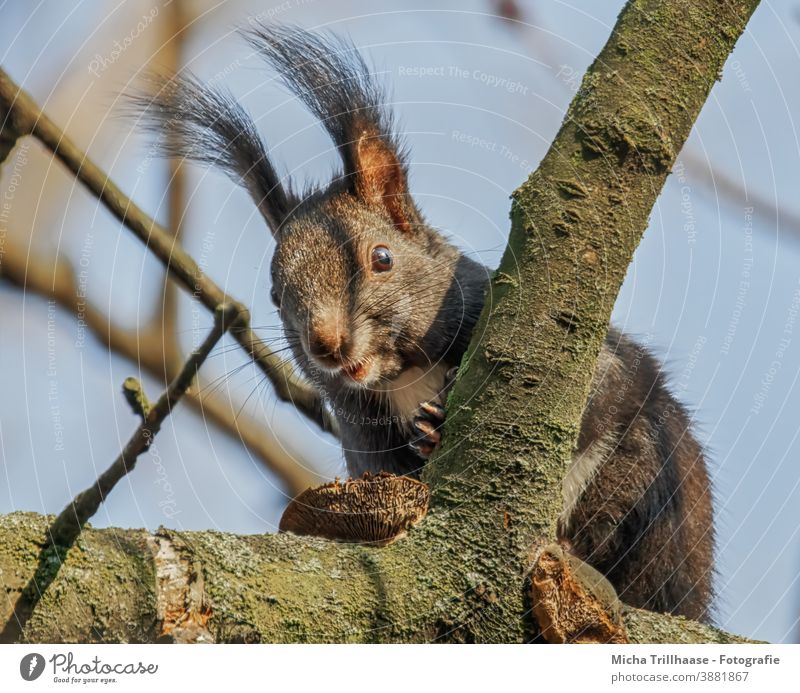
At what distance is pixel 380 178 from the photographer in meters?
3.82

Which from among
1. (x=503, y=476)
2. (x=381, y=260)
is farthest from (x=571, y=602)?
(x=381, y=260)

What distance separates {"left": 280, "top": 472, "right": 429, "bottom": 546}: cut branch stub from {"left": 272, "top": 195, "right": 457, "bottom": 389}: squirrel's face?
1.10 metres

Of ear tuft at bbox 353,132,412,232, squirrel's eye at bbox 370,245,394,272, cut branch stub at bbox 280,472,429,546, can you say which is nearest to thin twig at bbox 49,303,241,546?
cut branch stub at bbox 280,472,429,546

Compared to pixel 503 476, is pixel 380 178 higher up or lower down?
higher up

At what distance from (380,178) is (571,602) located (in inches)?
85.1

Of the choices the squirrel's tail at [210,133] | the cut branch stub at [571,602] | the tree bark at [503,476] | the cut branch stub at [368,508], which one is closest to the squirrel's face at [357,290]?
the squirrel's tail at [210,133]

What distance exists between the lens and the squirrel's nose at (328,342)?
329 centimetres

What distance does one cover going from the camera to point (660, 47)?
2.60 meters

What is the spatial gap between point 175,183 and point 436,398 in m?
1.27

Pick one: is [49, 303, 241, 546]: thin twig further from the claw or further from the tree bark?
the claw

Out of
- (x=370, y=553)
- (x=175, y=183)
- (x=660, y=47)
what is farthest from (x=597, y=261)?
(x=175, y=183)

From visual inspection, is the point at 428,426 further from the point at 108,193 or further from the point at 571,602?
the point at 108,193

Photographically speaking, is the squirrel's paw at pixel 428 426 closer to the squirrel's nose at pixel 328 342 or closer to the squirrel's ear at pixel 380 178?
the squirrel's nose at pixel 328 342

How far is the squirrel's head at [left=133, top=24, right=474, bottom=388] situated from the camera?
11.3 ft
